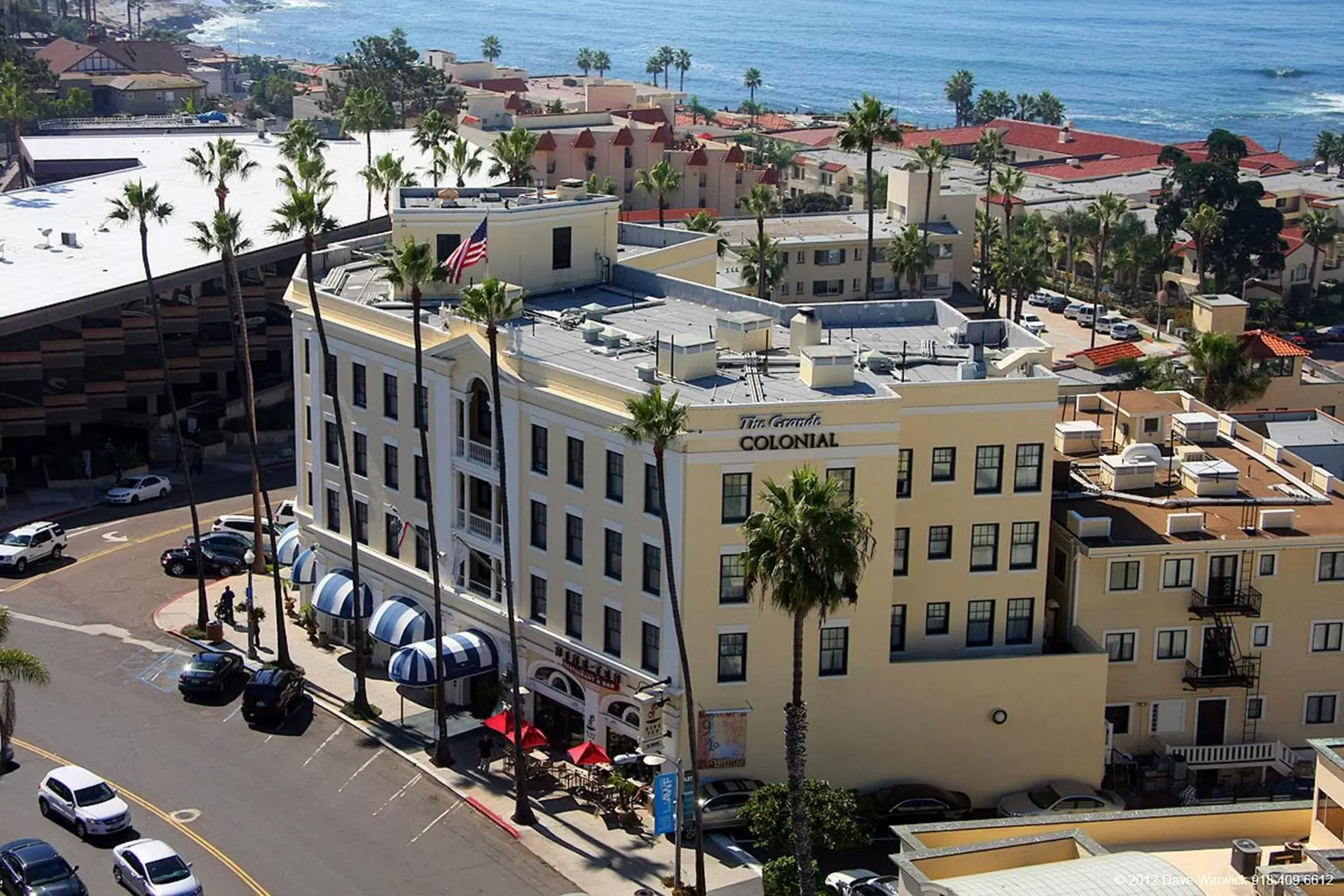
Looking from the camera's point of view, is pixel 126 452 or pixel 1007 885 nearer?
pixel 1007 885

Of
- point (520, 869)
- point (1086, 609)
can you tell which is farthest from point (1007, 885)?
point (1086, 609)

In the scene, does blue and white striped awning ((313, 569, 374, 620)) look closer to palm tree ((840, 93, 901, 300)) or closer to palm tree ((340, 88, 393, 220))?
palm tree ((840, 93, 901, 300))

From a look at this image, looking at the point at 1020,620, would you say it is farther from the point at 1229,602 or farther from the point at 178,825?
the point at 178,825

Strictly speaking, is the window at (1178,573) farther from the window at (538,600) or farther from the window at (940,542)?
the window at (538,600)

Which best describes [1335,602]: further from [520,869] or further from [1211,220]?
[1211,220]

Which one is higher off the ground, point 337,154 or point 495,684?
point 337,154

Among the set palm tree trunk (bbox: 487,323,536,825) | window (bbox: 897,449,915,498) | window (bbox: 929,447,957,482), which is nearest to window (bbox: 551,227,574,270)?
palm tree trunk (bbox: 487,323,536,825)

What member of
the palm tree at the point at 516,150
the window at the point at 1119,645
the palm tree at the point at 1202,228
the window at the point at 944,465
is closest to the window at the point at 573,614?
the window at the point at 944,465

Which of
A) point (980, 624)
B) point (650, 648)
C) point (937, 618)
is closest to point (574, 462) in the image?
point (650, 648)
